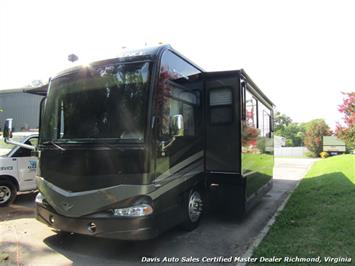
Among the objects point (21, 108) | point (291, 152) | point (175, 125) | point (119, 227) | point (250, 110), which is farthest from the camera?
point (291, 152)

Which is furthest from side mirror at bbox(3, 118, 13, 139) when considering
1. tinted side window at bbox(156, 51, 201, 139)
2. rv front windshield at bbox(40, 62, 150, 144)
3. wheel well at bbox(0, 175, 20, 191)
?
tinted side window at bbox(156, 51, 201, 139)

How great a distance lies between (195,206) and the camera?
17.6 ft

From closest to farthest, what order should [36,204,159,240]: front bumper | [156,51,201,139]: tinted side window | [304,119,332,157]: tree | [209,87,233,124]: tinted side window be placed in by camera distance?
1. [36,204,159,240]: front bumper
2. [156,51,201,139]: tinted side window
3. [209,87,233,124]: tinted side window
4. [304,119,332,157]: tree

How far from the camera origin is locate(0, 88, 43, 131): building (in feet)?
92.6

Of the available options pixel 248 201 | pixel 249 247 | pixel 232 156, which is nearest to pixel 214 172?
pixel 232 156

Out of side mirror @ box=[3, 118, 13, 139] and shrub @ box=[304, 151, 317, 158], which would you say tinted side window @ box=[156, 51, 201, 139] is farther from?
shrub @ box=[304, 151, 317, 158]

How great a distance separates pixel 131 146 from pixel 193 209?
2121 millimetres

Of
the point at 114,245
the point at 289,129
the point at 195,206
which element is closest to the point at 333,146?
the point at 195,206

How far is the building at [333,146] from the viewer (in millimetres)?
38531

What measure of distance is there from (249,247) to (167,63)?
3111mm

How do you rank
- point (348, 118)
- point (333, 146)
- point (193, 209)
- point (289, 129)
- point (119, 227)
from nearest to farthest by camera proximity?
point (119, 227)
point (193, 209)
point (348, 118)
point (333, 146)
point (289, 129)

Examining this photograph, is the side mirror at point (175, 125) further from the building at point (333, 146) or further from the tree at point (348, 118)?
the building at point (333, 146)

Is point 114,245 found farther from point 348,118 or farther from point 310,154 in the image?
point 310,154

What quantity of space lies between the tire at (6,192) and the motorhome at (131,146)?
313 cm
